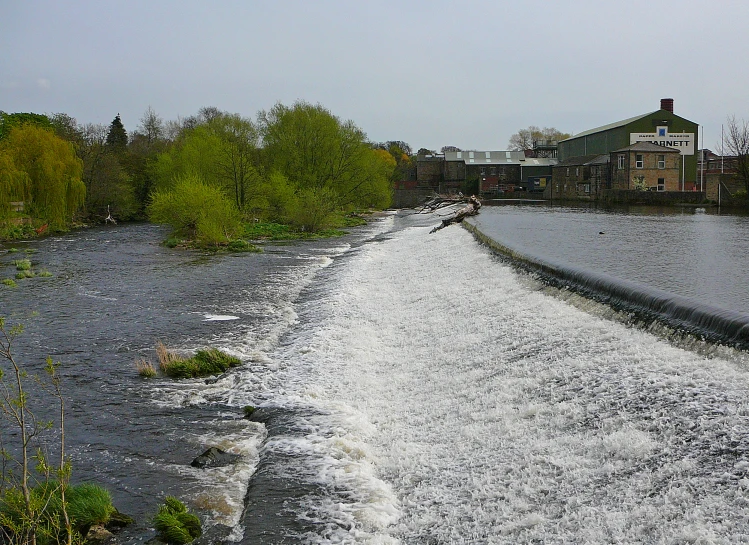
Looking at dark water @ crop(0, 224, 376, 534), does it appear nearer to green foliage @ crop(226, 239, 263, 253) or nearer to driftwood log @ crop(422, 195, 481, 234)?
green foliage @ crop(226, 239, 263, 253)

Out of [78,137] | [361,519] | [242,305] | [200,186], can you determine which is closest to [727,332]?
[361,519]

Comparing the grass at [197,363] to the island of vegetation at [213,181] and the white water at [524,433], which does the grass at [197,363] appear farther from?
the island of vegetation at [213,181]

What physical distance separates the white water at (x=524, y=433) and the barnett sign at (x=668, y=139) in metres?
64.3

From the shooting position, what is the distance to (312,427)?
810 centimetres

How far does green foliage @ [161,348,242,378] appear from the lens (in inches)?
406

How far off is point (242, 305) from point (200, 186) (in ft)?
61.4

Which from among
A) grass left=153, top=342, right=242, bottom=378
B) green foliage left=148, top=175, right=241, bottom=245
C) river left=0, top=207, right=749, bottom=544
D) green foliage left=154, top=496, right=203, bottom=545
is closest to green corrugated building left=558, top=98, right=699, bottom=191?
green foliage left=148, top=175, right=241, bottom=245

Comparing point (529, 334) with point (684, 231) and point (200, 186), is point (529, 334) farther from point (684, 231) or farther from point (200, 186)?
point (200, 186)

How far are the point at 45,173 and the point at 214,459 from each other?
35.7 m

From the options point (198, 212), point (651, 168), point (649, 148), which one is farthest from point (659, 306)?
point (649, 148)

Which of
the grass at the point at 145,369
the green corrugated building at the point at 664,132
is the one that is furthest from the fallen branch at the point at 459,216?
the green corrugated building at the point at 664,132

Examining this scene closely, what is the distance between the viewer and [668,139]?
229 ft

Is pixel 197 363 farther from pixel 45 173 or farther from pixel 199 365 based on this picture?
pixel 45 173

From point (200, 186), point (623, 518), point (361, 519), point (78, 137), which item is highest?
point (78, 137)
